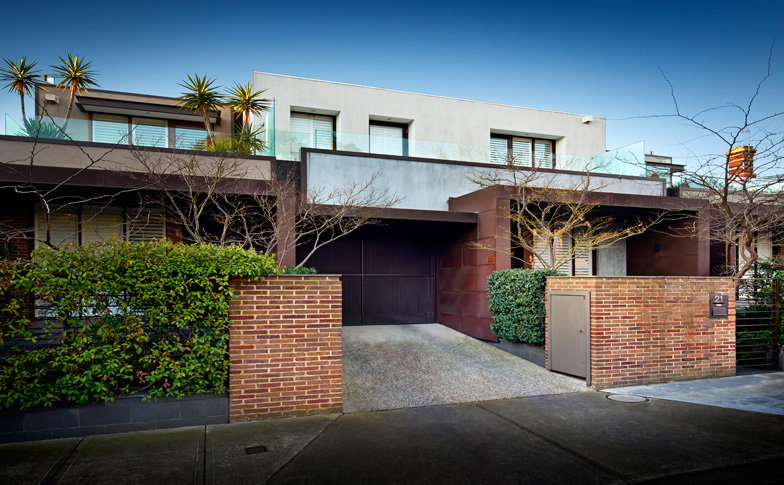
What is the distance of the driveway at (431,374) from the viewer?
267 inches

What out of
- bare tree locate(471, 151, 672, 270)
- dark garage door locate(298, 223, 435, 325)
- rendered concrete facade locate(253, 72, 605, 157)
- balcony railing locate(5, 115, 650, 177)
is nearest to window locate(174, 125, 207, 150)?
balcony railing locate(5, 115, 650, 177)

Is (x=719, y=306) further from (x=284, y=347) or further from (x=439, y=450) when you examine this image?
(x=284, y=347)

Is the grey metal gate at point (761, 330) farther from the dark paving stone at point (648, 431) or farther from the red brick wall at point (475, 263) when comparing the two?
the red brick wall at point (475, 263)

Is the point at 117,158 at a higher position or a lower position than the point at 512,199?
higher

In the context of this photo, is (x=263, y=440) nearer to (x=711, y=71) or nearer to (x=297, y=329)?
(x=297, y=329)

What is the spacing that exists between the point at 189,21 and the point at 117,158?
3388 millimetres

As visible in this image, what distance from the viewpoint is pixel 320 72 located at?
15445 mm

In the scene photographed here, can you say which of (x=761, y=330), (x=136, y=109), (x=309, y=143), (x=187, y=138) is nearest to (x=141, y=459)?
(x=187, y=138)

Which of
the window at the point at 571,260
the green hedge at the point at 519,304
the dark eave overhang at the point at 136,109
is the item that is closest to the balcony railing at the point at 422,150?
the window at the point at 571,260

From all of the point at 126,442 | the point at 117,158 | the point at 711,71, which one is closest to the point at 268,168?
the point at 117,158

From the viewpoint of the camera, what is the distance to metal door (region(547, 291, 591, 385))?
7.34 meters

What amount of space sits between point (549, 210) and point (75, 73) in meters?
14.5

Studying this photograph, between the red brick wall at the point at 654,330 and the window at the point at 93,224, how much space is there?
9312mm

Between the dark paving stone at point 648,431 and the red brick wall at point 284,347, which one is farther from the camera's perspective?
the red brick wall at point 284,347
